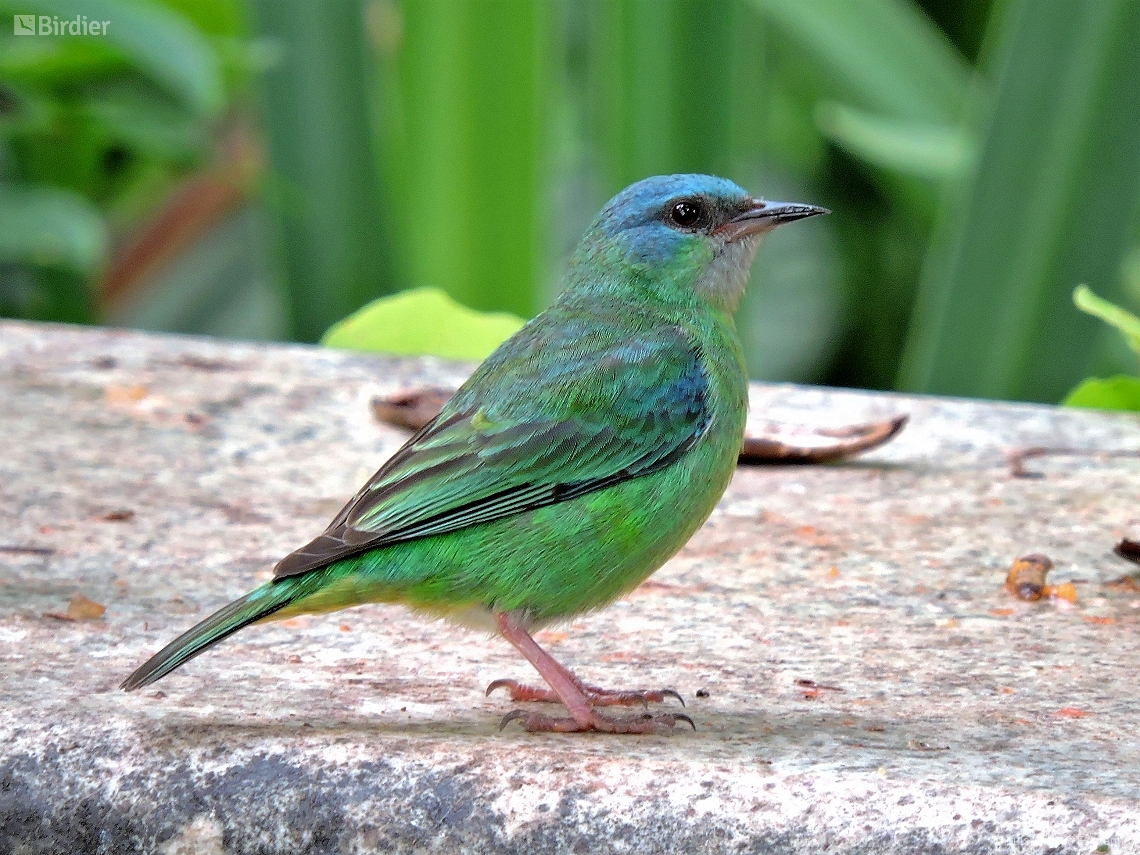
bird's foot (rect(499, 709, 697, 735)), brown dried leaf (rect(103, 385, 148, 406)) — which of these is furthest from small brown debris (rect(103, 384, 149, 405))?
bird's foot (rect(499, 709, 697, 735))

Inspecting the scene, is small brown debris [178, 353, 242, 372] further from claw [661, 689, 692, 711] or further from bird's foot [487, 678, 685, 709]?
claw [661, 689, 692, 711]

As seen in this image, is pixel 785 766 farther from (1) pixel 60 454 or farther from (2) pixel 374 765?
(1) pixel 60 454

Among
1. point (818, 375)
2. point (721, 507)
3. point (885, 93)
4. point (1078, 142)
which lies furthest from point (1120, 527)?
point (818, 375)

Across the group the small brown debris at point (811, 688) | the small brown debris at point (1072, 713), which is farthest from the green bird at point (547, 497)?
the small brown debris at point (1072, 713)

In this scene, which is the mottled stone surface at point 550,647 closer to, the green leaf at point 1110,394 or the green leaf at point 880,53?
the green leaf at point 1110,394

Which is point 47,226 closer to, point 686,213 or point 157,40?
point 157,40

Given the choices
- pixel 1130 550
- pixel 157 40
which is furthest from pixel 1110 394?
pixel 157 40

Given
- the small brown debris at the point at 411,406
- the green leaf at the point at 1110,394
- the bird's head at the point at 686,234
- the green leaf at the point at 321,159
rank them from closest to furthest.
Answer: the bird's head at the point at 686,234 < the small brown debris at the point at 411,406 < the green leaf at the point at 1110,394 < the green leaf at the point at 321,159
